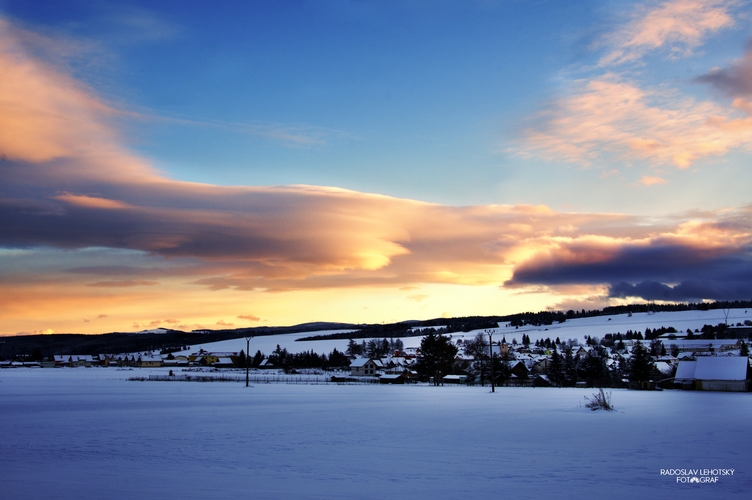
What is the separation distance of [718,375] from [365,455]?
56.4 meters

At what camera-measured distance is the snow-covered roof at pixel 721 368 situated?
2293 inches

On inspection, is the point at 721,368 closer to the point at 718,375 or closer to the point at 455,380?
the point at 718,375

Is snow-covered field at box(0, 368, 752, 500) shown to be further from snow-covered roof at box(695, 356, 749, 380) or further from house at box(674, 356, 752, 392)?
snow-covered roof at box(695, 356, 749, 380)

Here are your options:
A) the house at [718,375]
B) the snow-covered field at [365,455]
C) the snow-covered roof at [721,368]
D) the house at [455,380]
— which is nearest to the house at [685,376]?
the house at [718,375]

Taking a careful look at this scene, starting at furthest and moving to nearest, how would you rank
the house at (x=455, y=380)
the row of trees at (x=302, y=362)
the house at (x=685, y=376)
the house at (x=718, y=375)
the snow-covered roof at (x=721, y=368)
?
the row of trees at (x=302, y=362) → the house at (x=455, y=380) → the house at (x=685, y=376) → the snow-covered roof at (x=721, y=368) → the house at (x=718, y=375)

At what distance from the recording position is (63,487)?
11320mm

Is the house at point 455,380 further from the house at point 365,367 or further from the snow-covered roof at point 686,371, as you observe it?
the snow-covered roof at point 686,371

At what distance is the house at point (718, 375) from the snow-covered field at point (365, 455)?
3595 cm

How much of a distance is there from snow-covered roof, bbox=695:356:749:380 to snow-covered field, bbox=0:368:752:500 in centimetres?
3658

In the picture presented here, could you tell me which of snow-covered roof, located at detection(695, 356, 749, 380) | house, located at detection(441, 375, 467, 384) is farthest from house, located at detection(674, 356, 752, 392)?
house, located at detection(441, 375, 467, 384)

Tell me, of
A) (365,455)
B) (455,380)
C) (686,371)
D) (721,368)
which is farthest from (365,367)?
(365,455)

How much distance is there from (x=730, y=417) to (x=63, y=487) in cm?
2771

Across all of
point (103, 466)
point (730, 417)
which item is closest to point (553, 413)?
point (730, 417)

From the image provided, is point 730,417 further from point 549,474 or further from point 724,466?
point 549,474
